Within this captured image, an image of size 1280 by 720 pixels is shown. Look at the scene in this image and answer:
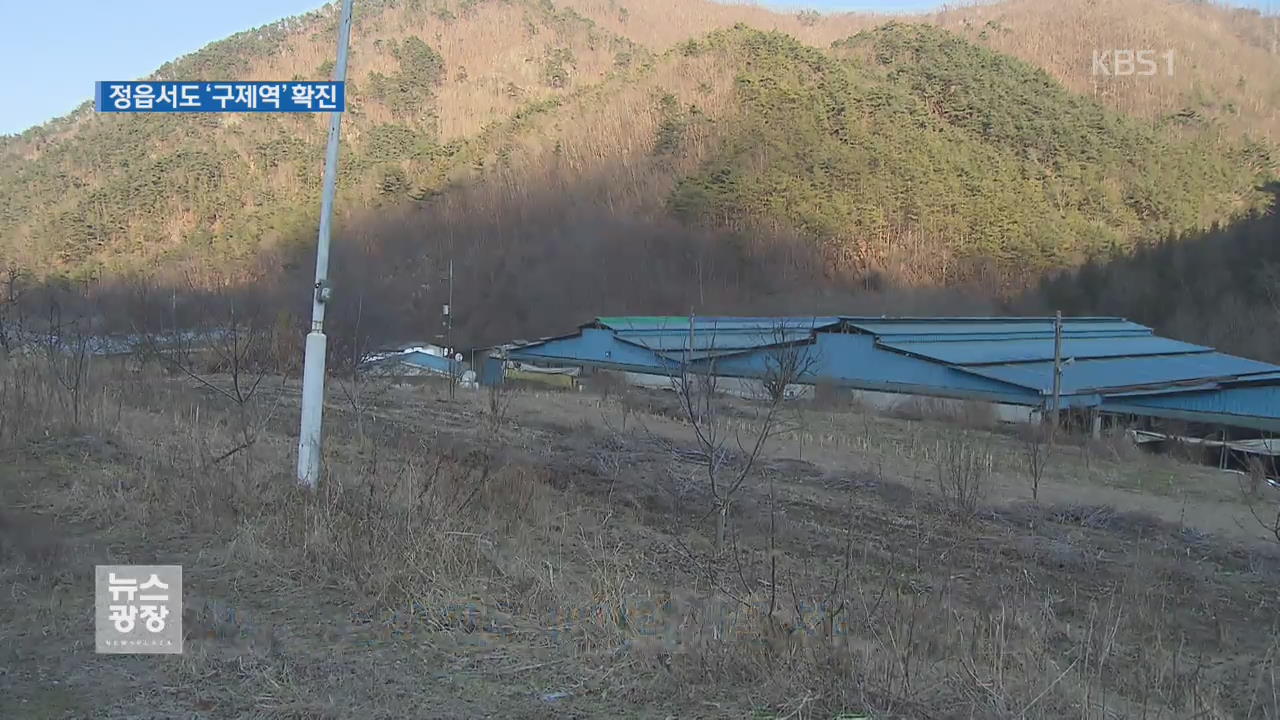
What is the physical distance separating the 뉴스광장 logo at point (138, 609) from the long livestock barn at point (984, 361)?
19.2 metres

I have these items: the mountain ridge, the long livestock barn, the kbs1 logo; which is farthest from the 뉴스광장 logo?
the kbs1 logo

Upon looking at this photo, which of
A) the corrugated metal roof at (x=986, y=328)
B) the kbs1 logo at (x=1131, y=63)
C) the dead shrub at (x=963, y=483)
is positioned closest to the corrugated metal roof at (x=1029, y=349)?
the corrugated metal roof at (x=986, y=328)

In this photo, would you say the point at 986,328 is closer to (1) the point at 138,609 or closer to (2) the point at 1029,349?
(2) the point at 1029,349

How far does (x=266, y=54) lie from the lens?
96875mm

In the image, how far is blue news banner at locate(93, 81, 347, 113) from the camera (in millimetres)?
6160

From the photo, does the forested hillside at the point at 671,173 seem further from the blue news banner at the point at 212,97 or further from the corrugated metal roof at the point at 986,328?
the blue news banner at the point at 212,97

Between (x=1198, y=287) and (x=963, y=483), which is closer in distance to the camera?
(x=963, y=483)

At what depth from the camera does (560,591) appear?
4949 millimetres

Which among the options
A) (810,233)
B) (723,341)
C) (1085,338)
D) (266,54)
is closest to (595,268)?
(810,233)

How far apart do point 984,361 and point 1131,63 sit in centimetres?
9060

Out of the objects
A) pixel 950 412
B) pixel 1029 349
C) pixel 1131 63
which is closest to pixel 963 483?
pixel 950 412

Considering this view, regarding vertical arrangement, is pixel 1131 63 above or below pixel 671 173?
above

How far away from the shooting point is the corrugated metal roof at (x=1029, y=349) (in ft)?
107

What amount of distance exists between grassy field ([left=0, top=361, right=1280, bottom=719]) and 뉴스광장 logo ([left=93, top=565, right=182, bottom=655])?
0.29 ft
